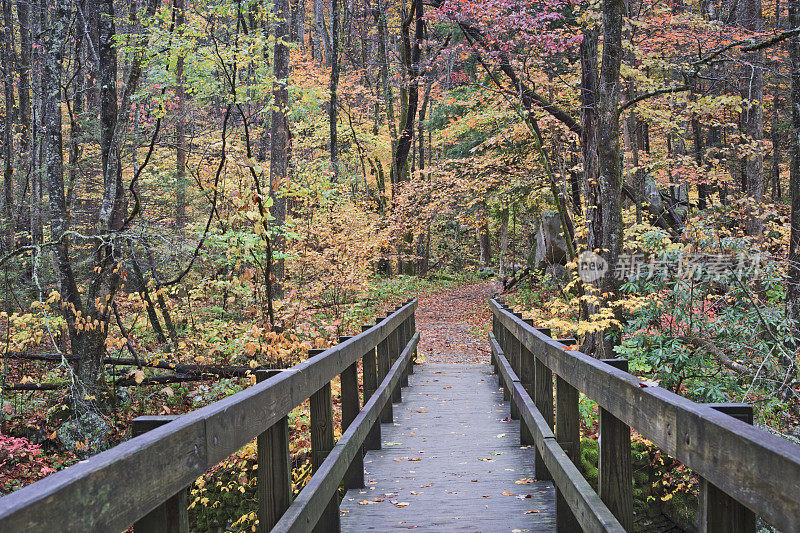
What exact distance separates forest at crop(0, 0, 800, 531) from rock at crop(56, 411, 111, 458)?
35 millimetres

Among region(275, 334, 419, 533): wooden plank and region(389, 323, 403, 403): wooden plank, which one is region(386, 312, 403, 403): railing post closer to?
region(389, 323, 403, 403): wooden plank

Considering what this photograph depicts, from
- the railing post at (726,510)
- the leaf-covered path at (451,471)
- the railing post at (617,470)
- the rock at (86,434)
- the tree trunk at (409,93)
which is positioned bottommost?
the rock at (86,434)

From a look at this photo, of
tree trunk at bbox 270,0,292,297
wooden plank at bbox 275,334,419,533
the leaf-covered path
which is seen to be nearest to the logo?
the leaf-covered path

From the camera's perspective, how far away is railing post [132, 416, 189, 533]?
1569 millimetres

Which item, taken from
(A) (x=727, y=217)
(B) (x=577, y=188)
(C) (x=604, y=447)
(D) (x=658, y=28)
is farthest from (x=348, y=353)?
(D) (x=658, y=28)

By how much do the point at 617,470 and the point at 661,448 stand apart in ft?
1.77

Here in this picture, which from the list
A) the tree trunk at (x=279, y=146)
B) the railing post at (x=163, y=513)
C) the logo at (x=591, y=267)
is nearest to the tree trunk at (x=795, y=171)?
the logo at (x=591, y=267)

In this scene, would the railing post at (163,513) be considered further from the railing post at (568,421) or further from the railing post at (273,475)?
the railing post at (568,421)

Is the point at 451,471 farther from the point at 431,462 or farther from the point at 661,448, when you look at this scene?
the point at 661,448

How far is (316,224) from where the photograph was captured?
1606 centimetres

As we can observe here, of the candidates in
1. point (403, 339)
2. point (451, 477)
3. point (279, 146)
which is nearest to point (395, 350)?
point (403, 339)

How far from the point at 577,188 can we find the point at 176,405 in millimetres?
10039

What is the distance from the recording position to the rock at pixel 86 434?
857 centimetres

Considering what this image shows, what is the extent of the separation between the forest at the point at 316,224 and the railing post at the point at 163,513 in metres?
5.65
